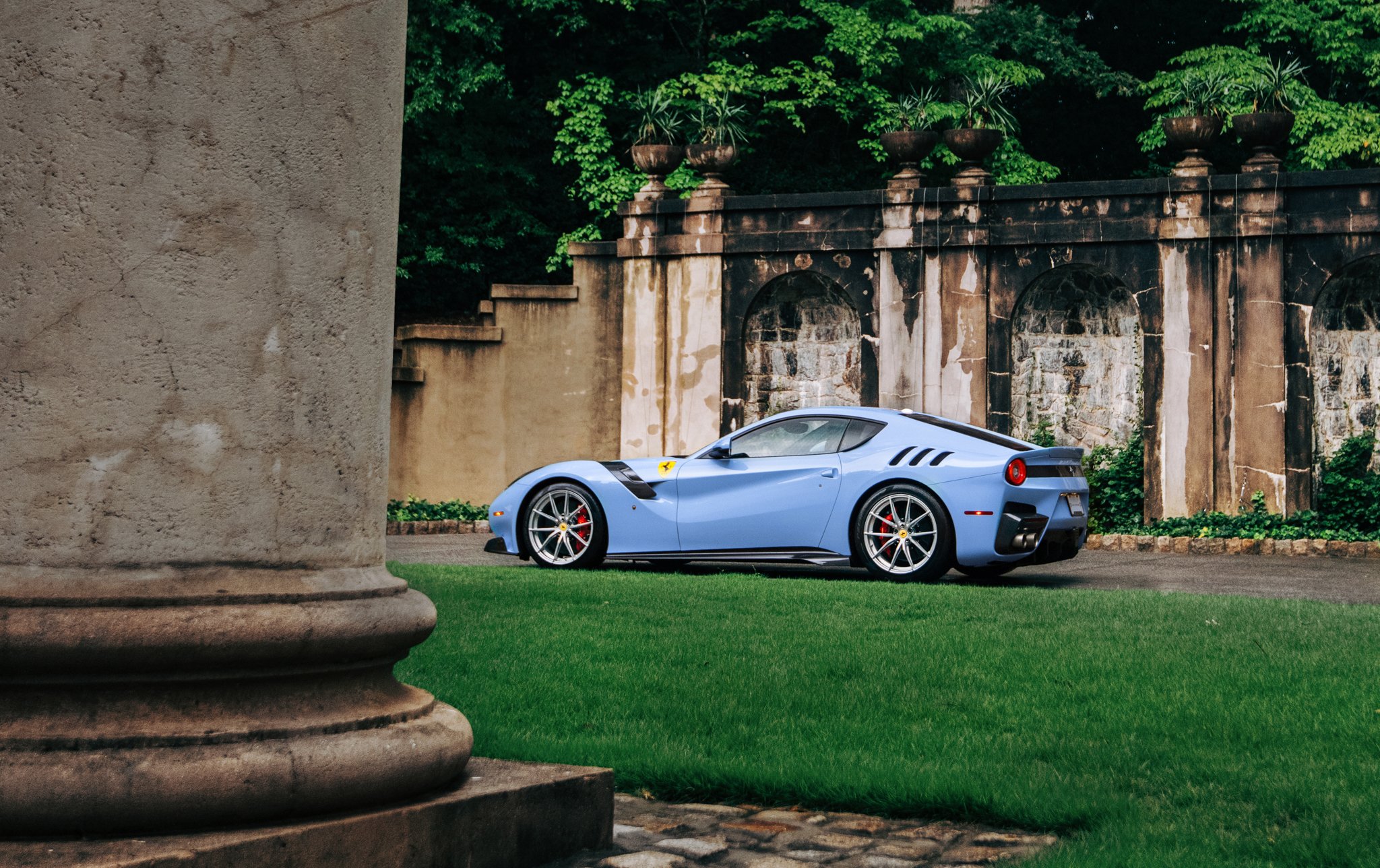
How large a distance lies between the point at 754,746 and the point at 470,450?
1640 centimetres

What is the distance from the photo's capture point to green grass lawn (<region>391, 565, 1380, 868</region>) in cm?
420

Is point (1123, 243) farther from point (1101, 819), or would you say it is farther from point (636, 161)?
point (1101, 819)

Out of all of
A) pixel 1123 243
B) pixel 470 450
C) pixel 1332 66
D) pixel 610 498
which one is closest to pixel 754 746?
pixel 610 498

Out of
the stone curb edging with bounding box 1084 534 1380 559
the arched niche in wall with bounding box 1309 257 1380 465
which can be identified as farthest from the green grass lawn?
the arched niche in wall with bounding box 1309 257 1380 465

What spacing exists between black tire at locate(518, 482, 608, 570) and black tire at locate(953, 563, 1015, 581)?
292 centimetres

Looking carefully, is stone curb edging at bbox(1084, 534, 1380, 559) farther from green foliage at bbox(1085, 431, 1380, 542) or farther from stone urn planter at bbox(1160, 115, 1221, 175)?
stone urn planter at bbox(1160, 115, 1221, 175)

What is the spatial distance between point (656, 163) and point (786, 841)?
17.5 m

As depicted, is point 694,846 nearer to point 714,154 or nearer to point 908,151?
→ point 908,151

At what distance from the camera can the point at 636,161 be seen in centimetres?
2086

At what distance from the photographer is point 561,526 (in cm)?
1280

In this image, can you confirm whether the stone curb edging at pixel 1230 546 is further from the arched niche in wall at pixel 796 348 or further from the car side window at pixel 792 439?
the car side window at pixel 792 439

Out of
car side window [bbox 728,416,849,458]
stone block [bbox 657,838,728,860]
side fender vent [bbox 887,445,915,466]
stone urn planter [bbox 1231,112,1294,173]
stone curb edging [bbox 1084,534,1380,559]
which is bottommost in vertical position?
stone block [bbox 657,838,728,860]

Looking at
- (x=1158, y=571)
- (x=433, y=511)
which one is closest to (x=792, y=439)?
(x=1158, y=571)

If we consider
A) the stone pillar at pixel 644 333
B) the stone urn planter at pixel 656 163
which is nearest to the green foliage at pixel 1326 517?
the stone pillar at pixel 644 333
